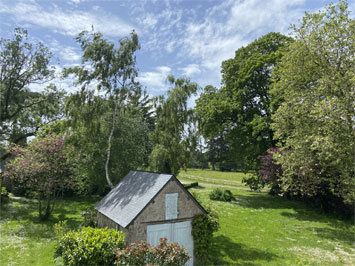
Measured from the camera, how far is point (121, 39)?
26062 mm

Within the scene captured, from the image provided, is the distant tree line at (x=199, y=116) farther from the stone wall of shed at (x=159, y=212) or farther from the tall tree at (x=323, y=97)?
the stone wall of shed at (x=159, y=212)

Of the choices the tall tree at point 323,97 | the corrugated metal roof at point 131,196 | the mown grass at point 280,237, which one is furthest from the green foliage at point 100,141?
the tall tree at point 323,97

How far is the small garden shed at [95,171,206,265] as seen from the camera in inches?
520

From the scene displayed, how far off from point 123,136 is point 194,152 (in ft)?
29.0

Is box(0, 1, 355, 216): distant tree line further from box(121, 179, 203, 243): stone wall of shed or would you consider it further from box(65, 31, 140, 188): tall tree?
box(121, 179, 203, 243): stone wall of shed

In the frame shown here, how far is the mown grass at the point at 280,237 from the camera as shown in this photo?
50.7 feet

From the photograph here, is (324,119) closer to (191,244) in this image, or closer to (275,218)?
(275,218)

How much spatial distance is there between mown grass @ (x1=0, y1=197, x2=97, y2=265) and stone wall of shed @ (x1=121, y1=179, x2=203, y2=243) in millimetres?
5976

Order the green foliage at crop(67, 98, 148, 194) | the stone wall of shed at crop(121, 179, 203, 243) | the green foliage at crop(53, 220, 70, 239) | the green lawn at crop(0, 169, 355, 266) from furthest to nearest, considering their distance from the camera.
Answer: the green foliage at crop(67, 98, 148, 194) → the green lawn at crop(0, 169, 355, 266) → the green foliage at crop(53, 220, 70, 239) → the stone wall of shed at crop(121, 179, 203, 243)

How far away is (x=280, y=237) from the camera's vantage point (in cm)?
1941

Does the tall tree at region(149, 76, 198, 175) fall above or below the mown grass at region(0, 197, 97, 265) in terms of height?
above

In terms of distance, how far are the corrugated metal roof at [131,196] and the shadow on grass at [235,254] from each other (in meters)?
6.09

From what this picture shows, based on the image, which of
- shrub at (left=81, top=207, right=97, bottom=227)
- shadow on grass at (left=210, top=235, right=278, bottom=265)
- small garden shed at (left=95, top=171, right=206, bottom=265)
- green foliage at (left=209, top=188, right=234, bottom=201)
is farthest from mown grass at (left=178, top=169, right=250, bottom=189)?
small garden shed at (left=95, top=171, right=206, bottom=265)

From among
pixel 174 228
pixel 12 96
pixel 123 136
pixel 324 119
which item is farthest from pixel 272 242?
pixel 12 96
